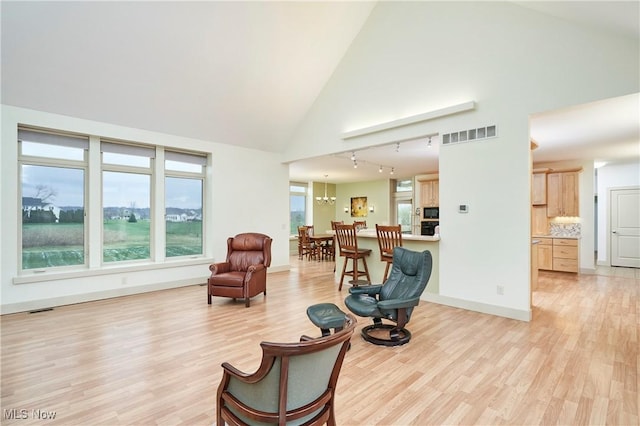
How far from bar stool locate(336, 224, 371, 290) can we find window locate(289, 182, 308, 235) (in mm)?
6061

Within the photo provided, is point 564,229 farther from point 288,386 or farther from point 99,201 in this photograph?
point 99,201

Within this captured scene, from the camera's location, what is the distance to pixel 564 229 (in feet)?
25.0

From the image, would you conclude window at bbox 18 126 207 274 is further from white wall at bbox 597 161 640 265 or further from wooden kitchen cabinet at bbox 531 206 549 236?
white wall at bbox 597 161 640 265

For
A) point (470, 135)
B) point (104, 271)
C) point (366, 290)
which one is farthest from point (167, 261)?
point (470, 135)

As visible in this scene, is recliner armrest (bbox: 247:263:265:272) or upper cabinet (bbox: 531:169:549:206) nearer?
recliner armrest (bbox: 247:263:265:272)

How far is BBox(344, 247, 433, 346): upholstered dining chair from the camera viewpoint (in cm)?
315

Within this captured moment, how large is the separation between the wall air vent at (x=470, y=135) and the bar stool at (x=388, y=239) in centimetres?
150

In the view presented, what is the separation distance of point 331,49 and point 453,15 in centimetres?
211

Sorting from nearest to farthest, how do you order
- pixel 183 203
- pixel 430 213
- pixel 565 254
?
1. pixel 183 203
2. pixel 565 254
3. pixel 430 213

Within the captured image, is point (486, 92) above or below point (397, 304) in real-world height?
above

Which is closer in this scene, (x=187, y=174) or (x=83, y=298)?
(x=83, y=298)

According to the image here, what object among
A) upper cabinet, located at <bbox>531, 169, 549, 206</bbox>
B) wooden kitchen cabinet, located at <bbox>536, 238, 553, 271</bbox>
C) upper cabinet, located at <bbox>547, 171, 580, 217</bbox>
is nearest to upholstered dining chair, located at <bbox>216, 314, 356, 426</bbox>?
wooden kitchen cabinet, located at <bbox>536, 238, 553, 271</bbox>

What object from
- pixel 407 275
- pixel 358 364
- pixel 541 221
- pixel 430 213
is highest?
pixel 430 213

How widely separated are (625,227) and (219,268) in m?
9.85
